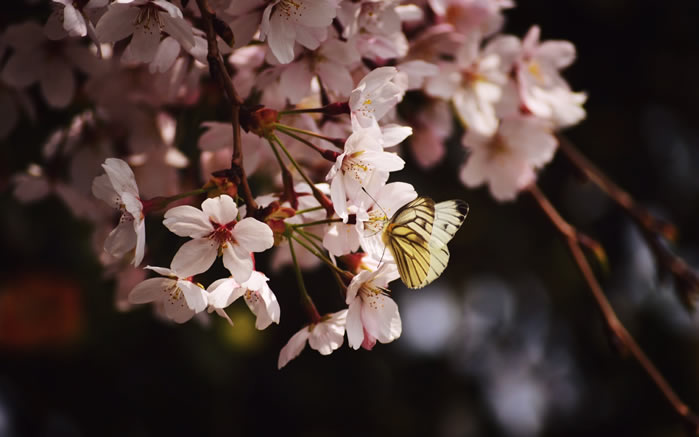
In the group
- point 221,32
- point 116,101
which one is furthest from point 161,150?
point 221,32

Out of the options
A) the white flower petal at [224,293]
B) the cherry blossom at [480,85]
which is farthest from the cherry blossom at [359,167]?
the cherry blossom at [480,85]

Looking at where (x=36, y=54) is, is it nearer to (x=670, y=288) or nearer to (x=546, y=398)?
(x=670, y=288)

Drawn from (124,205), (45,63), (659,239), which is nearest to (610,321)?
(659,239)

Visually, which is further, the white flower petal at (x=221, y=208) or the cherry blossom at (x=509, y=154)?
the cherry blossom at (x=509, y=154)

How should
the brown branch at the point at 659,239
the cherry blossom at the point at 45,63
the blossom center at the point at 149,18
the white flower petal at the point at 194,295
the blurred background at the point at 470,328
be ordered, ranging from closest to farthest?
the white flower petal at the point at 194,295 → the blossom center at the point at 149,18 → the cherry blossom at the point at 45,63 → the brown branch at the point at 659,239 → the blurred background at the point at 470,328

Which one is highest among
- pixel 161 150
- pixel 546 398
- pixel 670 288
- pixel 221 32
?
pixel 221 32

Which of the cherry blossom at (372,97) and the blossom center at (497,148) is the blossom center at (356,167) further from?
the blossom center at (497,148)
